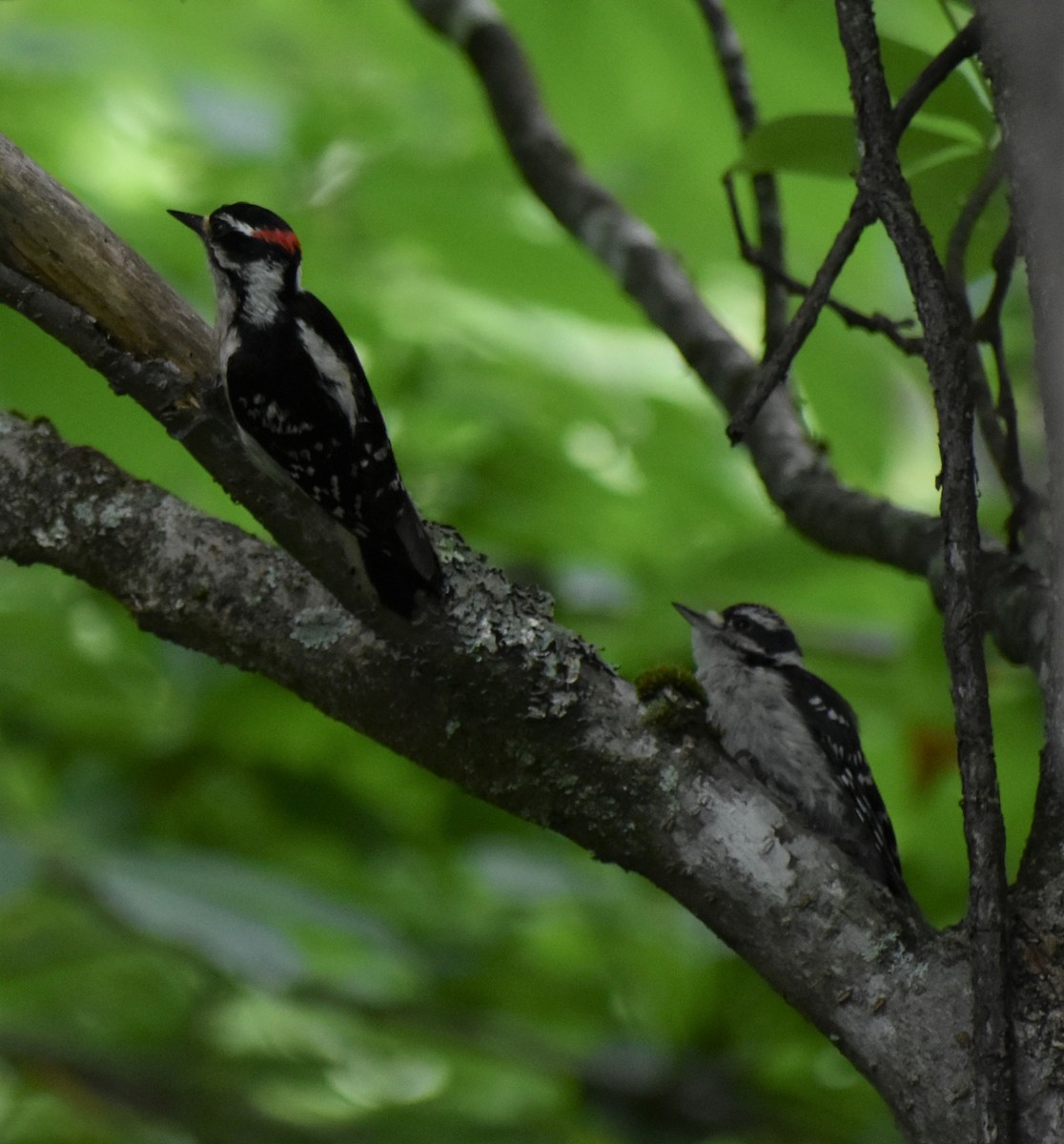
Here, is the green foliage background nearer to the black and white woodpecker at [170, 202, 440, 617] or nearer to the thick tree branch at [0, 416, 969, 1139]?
the black and white woodpecker at [170, 202, 440, 617]

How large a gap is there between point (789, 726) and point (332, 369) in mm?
1499

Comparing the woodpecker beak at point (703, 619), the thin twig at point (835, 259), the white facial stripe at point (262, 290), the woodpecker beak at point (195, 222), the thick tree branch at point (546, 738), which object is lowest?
the thick tree branch at point (546, 738)

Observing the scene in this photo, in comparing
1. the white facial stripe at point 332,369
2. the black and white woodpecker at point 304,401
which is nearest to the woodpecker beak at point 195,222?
the black and white woodpecker at point 304,401

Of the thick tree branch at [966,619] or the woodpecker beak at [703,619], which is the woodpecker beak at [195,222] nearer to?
the woodpecker beak at [703,619]

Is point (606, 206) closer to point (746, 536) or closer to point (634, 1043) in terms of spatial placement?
point (746, 536)

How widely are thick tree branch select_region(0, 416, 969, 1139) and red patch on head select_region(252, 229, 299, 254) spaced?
1.25 meters

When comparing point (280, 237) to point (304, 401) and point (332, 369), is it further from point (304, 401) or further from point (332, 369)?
point (304, 401)

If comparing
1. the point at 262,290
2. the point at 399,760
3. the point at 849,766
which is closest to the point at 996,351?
the point at 849,766

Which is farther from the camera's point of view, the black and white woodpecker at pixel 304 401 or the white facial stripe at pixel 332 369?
the white facial stripe at pixel 332 369

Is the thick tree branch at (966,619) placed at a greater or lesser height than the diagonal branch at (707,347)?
lesser

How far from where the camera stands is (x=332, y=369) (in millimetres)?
3150

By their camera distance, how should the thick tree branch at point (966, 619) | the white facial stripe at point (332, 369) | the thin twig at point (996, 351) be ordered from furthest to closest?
the white facial stripe at point (332, 369) < the thin twig at point (996, 351) < the thick tree branch at point (966, 619)

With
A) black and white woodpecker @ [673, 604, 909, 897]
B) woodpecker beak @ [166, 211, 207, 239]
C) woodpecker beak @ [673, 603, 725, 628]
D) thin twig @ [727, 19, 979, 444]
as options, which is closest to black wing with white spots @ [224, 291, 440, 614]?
woodpecker beak @ [166, 211, 207, 239]

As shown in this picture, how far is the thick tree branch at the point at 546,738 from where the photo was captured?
1958 mm
